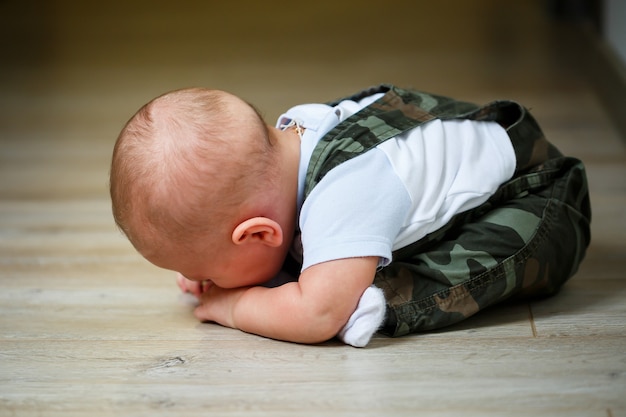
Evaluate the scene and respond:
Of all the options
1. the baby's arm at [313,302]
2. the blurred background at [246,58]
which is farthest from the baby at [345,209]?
the blurred background at [246,58]

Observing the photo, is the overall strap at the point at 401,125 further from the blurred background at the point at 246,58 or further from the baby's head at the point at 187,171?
the blurred background at the point at 246,58

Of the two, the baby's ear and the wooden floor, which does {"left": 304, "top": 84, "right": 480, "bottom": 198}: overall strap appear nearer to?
the baby's ear

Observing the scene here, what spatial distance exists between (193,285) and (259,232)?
22cm

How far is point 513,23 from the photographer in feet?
10.6

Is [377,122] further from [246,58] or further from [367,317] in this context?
[246,58]

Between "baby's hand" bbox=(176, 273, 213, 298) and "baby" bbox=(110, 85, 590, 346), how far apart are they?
0.14 feet

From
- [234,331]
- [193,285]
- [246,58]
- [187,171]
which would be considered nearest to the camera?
[187,171]

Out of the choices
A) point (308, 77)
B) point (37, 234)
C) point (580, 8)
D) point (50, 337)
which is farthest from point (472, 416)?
point (580, 8)

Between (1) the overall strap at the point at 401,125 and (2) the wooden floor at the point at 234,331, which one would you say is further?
(1) the overall strap at the point at 401,125

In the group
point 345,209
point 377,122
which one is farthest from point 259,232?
point 377,122

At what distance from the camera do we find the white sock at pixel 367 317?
3.54ft

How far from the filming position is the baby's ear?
1081 millimetres

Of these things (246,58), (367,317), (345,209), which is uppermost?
(345,209)

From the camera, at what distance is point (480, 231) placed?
3.91 ft
